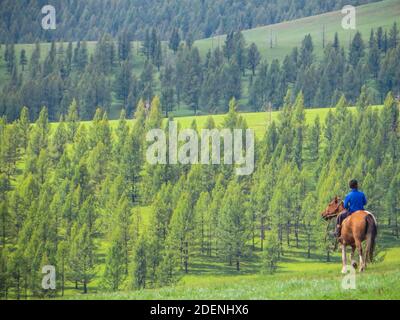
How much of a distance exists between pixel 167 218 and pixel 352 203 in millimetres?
Result: 131623

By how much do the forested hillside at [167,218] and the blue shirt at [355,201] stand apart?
343 ft

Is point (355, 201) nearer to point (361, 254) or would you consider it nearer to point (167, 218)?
point (361, 254)

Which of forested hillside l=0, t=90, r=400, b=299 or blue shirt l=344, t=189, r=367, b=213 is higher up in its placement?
blue shirt l=344, t=189, r=367, b=213

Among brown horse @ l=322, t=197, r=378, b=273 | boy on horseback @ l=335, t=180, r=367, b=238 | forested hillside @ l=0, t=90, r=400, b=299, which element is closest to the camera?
brown horse @ l=322, t=197, r=378, b=273

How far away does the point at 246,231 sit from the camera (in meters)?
161

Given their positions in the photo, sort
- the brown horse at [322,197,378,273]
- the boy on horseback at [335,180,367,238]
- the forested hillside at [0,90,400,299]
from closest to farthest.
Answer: the brown horse at [322,197,378,273] → the boy on horseback at [335,180,367,238] → the forested hillside at [0,90,400,299]

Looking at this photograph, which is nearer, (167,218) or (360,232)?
(360,232)

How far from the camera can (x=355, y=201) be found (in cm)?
3597

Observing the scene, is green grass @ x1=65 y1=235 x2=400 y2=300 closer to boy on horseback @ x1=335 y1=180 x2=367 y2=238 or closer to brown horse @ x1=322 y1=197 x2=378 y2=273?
brown horse @ x1=322 y1=197 x2=378 y2=273

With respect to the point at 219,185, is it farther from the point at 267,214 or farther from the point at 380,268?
the point at 380,268

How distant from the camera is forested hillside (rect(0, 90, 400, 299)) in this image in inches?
5930

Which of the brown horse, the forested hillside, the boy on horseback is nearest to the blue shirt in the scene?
the boy on horseback

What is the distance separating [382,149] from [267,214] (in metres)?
42.5

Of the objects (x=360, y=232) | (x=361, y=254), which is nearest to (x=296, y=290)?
(x=360, y=232)
